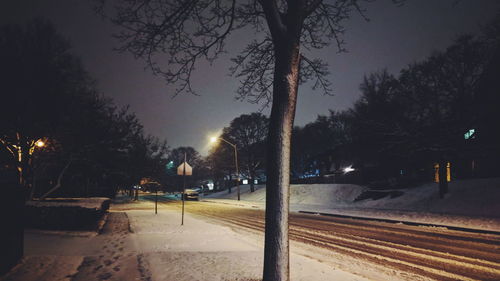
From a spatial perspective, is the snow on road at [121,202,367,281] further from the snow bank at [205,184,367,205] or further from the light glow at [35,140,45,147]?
the snow bank at [205,184,367,205]

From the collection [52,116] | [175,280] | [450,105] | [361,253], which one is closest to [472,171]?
[450,105]

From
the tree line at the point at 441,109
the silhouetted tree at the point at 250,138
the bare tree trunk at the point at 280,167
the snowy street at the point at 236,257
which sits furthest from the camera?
the silhouetted tree at the point at 250,138

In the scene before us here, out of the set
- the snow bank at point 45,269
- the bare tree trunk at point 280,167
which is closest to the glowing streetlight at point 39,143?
the snow bank at point 45,269

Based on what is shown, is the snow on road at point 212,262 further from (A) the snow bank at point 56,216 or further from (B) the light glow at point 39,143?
(B) the light glow at point 39,143

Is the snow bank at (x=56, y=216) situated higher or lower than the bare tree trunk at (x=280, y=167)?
lower

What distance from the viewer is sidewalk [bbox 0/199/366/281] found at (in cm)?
516

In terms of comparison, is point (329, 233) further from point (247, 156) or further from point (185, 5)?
point (247, 156)

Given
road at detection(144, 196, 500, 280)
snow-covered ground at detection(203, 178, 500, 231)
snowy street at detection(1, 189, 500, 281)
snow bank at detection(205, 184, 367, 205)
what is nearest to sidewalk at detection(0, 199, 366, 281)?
snowy street at detection(1, 189, 500, 281)

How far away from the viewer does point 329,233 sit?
11.3 metres

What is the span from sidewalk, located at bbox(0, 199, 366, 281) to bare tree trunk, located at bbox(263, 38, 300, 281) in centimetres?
111

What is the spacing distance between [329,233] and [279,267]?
800 centimetres

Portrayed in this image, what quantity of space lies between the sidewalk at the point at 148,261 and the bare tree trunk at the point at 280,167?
1110 mm

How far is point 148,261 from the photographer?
6.22m

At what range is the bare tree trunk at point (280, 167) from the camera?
4027mm
